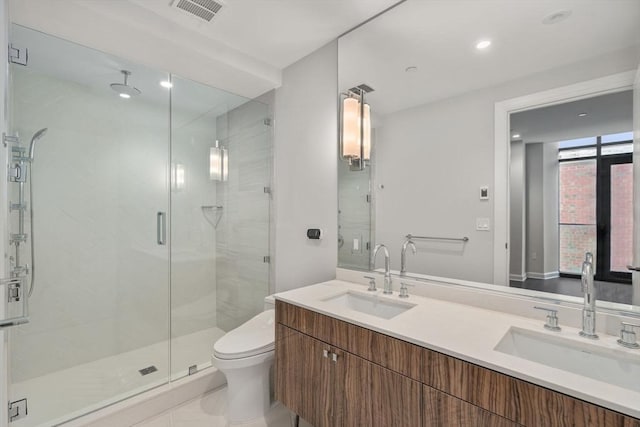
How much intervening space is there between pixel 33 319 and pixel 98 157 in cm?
129

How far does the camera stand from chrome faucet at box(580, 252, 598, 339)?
108cm

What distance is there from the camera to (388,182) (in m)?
1.88

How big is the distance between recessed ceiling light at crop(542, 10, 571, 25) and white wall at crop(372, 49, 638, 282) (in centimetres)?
21

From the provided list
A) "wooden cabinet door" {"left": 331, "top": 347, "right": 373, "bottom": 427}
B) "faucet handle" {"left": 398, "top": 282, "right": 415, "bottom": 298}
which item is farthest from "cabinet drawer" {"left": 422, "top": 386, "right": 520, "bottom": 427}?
"faucet handle" {"left": 398, "top": 282, "right": 415, "bottom": 298}

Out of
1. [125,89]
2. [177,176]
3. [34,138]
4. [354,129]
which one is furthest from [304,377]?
[125,89]

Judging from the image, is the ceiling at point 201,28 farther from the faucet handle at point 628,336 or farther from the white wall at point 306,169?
Answer: the faucet handle at point 628,336

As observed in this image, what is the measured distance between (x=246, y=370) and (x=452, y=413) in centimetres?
124

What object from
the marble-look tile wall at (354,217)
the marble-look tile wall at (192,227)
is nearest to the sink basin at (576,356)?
the marble-look tile wall at (354,217)

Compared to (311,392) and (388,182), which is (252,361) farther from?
(388,182)

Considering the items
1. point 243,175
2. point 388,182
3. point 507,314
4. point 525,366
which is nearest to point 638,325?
point 507,314

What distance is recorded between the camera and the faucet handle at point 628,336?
39.4 inches

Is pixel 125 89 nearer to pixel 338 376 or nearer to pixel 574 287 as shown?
pixel 338 376

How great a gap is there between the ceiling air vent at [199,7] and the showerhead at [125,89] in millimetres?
868

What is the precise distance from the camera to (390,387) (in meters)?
1.17
